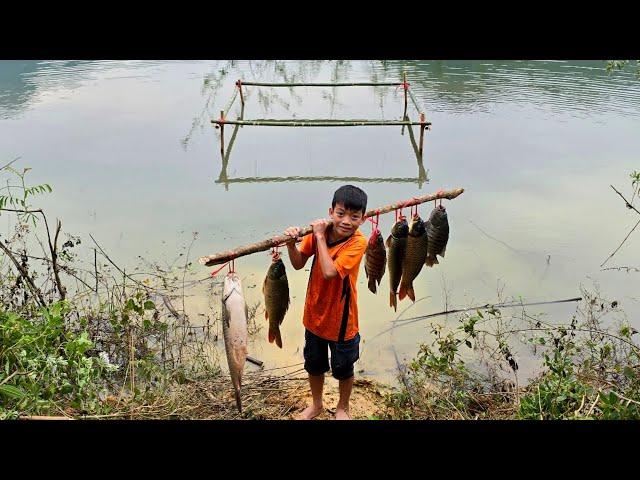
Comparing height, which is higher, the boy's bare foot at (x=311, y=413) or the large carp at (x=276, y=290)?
the large carp at (x=276, y=290)

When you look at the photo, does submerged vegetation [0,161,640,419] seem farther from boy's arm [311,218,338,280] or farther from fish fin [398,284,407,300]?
boy's arm [311,218,338,280]

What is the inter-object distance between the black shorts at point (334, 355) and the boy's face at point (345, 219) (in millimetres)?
604

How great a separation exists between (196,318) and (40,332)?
1511mm

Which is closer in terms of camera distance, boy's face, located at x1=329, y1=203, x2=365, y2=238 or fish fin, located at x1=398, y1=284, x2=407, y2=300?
boy's face, located at x1=329, y1=203, x2=365, y2=238

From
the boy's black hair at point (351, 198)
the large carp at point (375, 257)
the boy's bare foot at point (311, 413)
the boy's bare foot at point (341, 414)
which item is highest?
the boy's black hair at point (351, 198)

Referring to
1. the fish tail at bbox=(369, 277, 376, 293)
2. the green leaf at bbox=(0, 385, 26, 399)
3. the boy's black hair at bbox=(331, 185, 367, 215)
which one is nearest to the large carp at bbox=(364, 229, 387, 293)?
the fish tail at bbox=(369, 277, 376, 293)

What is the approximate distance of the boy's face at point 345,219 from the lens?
2.88 metres

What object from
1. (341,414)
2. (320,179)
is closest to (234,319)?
(341,414)

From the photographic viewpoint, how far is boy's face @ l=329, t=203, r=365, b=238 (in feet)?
9.44

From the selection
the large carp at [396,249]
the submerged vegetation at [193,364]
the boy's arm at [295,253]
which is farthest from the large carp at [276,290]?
the submerged vegetation at [193,364]

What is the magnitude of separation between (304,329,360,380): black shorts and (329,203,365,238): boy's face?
23.8 inches

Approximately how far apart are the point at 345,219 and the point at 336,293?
38 cm

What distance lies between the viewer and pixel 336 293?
3020 millimetres

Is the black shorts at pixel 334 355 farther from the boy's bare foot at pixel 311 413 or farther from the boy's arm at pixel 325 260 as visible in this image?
the boy's arm at pixel 325 260
